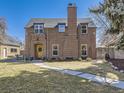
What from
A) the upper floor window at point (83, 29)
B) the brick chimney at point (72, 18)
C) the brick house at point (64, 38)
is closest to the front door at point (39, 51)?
the brick house at point (64, 38)

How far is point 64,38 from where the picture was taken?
92.5 ft

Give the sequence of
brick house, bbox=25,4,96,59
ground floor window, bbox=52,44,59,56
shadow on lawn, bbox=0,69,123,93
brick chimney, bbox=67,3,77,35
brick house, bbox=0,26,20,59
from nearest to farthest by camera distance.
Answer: shadow on lawn, bbox=0,69,123,93, brick chimney, bbox=67,3,77,35, brick house, bbox=25,4,96,59, ground floor window, bbox=52,44,59,56, brick house, bbox=0,26,20,59

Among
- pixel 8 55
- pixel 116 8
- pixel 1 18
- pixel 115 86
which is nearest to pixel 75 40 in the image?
pixel 116 8

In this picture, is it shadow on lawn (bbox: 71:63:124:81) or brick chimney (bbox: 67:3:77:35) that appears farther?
brick chimney (bbox: 67:3:77:35)

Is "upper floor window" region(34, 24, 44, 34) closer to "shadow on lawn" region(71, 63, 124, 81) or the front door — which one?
the front door

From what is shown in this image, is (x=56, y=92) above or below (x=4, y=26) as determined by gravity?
below

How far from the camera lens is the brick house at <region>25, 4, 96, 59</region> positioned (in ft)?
91.3

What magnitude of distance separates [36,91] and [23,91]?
23.8 inches

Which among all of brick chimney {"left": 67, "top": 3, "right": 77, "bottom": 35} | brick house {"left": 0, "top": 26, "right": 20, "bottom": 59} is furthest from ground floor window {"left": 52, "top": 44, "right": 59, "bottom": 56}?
brick house {"left": 0, "top": 26, "right": 20, "bottom": 59}

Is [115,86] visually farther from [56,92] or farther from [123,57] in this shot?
[123,57]

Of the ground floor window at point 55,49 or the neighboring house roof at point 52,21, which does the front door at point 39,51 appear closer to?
the ground floor window at point 55,49

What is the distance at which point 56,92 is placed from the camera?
7.99 meters

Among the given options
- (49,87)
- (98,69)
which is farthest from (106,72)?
(49,87)

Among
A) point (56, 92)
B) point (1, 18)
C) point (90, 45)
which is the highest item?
point (1, 18)
